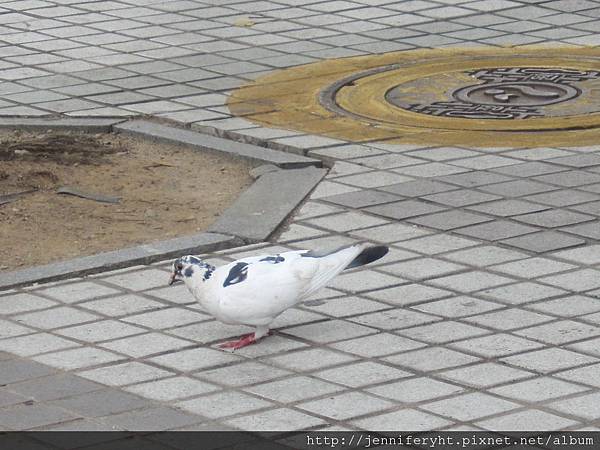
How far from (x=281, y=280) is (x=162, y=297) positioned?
2.94ft

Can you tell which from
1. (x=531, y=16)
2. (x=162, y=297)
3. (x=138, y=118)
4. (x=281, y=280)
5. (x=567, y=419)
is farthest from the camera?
(x=531, y=16)

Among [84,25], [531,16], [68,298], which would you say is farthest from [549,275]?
[84,25]

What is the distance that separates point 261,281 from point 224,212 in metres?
1.87

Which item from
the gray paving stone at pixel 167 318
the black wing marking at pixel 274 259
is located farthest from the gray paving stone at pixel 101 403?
the black wing marking at pixel 274 259

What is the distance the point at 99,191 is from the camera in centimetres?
809

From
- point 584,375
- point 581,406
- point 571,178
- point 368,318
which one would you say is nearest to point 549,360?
point 584,375

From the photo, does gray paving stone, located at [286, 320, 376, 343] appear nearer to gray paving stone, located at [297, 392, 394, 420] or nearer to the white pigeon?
the white pigeon

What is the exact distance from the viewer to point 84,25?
1198 centimetres

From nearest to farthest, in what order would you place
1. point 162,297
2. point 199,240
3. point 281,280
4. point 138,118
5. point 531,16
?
point 281,280, point 162,297, point 199,240, point 138,118, point 531,16

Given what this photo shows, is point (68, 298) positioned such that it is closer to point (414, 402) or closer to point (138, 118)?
point (414, 402)

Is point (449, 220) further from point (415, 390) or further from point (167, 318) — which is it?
point (415, 390)

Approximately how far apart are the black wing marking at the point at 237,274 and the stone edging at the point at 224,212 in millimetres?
1168

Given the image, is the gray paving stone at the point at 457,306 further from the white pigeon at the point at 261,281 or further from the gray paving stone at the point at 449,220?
the gray paving stone at the point at 449,220

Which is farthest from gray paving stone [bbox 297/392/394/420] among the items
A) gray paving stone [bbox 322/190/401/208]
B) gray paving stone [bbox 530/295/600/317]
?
gray paving stone [bbox 322/190/401/208]
